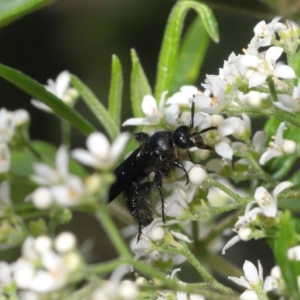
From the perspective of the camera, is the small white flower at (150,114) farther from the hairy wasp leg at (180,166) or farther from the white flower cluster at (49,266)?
the white flower cluster at (49,266)

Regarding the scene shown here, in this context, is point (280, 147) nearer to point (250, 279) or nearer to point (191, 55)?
point (250, 279)

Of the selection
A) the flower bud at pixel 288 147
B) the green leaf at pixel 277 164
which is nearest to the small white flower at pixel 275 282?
the flower bud at pixel 288 147

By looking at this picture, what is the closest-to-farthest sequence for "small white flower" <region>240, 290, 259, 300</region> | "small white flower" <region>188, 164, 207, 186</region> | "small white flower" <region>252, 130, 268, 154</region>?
1. "small white flower" <region>240, 290, 259, 300</region>
2. "small white flower" <region>188, 164, 207, 186</region>
3. "small white flower" <region>252, 130, 268, 154</region>

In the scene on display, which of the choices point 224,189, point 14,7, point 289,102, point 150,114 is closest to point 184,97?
point 150,114

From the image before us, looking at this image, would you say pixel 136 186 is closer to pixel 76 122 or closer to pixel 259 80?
pixel 76 122

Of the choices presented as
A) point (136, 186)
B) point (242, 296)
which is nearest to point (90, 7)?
point (136, 186)

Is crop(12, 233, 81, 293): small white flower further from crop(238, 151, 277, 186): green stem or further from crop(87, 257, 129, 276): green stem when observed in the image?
crop(238, 151, 277, 186): green stem

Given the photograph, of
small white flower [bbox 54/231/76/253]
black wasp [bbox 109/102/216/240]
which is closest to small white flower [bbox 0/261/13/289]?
small white flower [bbox 54/231/76/253]
